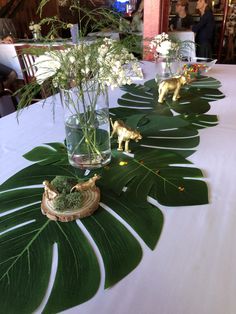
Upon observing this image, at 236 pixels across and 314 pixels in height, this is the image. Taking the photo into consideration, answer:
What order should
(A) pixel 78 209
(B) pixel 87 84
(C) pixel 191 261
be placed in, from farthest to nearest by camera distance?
1. (B) pixel 87 84
2. (A) pixel 78 209
3. (C) pixel 191 261

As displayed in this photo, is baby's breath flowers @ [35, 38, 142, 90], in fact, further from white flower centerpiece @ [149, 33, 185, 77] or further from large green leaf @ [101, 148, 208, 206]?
white flower centerpiece @ [149, 33, 185, 77]

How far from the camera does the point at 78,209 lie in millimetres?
719

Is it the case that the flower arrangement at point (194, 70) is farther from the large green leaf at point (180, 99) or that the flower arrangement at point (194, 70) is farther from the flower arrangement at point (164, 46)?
the flower arrangement at point (164, 46)

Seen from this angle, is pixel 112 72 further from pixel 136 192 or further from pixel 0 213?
pixel 0 213

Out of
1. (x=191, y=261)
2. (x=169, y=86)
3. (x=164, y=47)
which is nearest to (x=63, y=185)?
(x=191, y=261)

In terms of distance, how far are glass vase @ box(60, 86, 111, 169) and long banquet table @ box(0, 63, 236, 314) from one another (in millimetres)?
193

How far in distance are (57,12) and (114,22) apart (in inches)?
217

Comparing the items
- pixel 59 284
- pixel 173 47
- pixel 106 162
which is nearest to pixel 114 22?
pixel 106 162

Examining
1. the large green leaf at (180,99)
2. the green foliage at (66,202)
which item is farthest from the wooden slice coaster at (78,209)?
the large green leaf at (180,99)

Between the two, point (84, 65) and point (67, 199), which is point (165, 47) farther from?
point (67, 199)

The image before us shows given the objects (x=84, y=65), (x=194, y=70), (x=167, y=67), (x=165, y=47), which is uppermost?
(x=84, y=65)

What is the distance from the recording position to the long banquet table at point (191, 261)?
0.53m

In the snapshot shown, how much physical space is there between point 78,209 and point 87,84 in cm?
36

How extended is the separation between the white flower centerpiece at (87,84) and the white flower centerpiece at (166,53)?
67 cm
